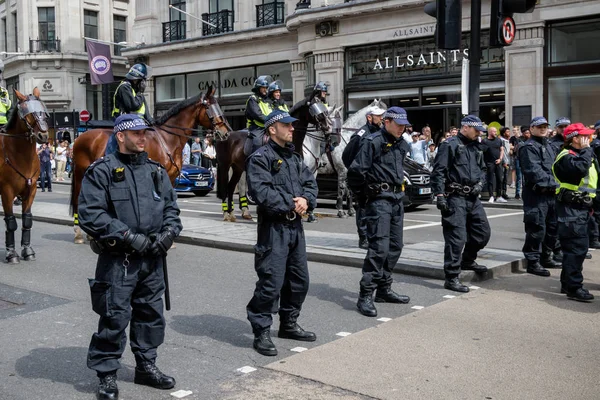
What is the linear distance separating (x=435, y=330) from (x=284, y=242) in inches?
66.4

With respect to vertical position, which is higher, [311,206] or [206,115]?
[206,115]

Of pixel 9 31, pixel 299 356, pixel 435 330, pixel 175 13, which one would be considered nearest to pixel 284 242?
pixel 299 356

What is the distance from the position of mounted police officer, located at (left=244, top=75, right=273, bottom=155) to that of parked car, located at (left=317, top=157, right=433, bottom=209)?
13.9ft

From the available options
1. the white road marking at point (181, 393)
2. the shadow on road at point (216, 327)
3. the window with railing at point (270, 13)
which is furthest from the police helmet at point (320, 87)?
the window with railing at point (270, 13)

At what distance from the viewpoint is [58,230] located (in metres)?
13.5

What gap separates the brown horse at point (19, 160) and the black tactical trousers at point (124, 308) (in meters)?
5.61

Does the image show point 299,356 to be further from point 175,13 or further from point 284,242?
point 175,13

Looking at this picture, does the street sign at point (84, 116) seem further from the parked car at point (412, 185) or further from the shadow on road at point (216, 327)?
the shadow on road at point (216, 327)

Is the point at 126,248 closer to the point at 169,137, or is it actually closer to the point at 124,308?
the point at 124,308

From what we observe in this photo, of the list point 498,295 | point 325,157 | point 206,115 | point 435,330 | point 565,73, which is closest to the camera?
point 435,330

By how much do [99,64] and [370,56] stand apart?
1086 centimetres

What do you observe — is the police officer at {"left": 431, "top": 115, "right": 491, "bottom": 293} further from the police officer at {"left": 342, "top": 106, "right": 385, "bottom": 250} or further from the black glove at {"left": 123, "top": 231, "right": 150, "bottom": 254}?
the black glove at {"left": 123, "top": 231, "right": 150, "bottom": 254}

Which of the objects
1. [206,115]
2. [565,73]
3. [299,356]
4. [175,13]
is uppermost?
[175,13]

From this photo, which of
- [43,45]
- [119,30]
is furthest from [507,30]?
[119,30]
